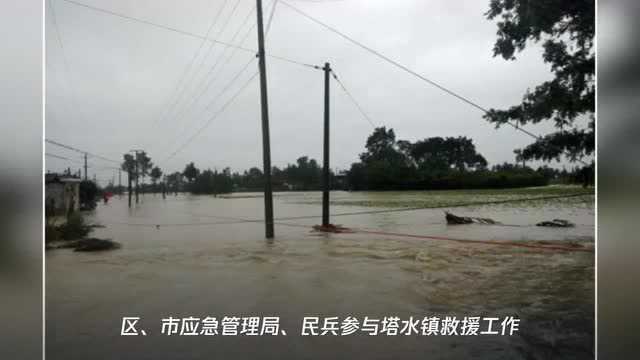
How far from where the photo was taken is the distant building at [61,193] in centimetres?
185

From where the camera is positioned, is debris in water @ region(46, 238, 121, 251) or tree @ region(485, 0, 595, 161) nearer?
debris in water @ region(46, 238, 121, 251)

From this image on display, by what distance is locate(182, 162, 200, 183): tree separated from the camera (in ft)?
6.80

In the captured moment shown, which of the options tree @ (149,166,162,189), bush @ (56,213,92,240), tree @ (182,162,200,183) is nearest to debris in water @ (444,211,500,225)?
tree @ (182,162,200,183)

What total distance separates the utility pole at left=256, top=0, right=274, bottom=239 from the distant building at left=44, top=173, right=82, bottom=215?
29.4 inches

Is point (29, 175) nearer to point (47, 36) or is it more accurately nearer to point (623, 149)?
point (47, 36)

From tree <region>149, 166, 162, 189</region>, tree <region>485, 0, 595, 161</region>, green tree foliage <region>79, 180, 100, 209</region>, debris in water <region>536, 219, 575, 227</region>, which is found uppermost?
tree <region>485, 0, 595, 161</region>

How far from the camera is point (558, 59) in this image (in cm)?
206

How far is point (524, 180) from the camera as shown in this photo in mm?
2154

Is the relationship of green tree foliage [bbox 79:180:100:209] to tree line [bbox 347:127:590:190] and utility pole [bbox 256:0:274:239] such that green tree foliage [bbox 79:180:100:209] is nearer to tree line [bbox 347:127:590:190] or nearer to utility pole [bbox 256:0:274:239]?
utility pole [bbox 256:0:274:239]

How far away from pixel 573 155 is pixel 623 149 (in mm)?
182

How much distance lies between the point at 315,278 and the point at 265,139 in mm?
645

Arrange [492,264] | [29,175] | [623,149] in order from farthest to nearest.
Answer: [492,264], [623,149], [29,175]

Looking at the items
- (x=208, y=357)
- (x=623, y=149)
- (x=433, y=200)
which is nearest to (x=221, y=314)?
(x=208, y=357)

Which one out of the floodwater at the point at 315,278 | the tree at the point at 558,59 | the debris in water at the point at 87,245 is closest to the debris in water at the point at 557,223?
the floodwater at the point at 315,278
